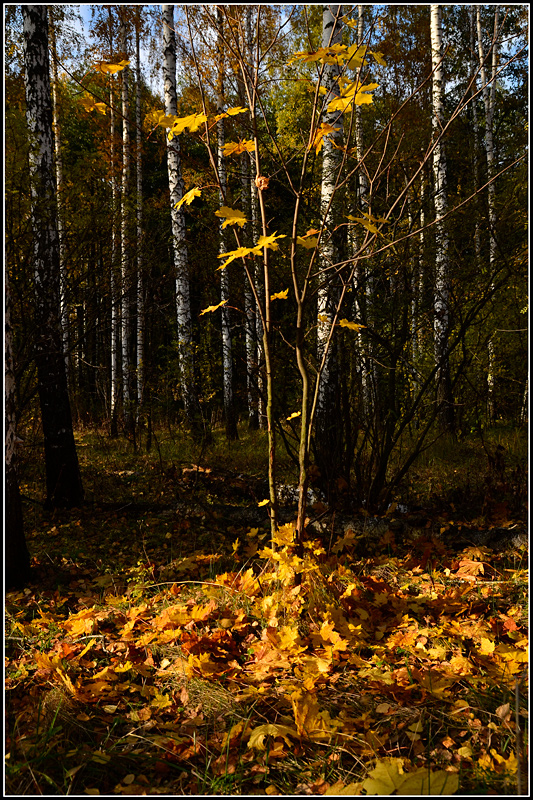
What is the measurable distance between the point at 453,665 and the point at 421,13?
42.0ft

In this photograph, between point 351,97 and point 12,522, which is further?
point 12,522

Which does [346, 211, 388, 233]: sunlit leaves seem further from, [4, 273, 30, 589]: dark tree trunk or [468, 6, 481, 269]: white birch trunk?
[4, 273, 30, 589]: dark tree trunk

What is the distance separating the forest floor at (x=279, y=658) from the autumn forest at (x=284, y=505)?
0.4 inches

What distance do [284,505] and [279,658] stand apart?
6.69ft

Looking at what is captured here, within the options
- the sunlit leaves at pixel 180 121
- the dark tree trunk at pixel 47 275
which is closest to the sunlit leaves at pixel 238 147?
the sunlit leaves at pixel 180 121

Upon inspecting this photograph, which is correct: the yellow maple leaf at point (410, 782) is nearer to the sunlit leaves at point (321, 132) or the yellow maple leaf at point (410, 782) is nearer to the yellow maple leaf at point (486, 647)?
the yellow maple leaf at point (486, 647)

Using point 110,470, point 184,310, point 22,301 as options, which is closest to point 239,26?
point 22,301

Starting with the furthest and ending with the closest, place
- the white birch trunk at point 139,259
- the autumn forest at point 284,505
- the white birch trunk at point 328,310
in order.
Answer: the white birch trunk at point 139,259
the white birch trunk at point 328,310
the autumn forest at point 284,505

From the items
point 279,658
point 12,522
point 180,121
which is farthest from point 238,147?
point 12,522

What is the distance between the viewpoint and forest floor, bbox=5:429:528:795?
4.67 feet

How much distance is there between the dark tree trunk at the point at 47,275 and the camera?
160 inches

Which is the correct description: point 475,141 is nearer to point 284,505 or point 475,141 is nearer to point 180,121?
point 284,505

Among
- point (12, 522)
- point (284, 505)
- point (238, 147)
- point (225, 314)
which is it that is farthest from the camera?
point (225, 314)

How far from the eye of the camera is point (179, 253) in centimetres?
763
